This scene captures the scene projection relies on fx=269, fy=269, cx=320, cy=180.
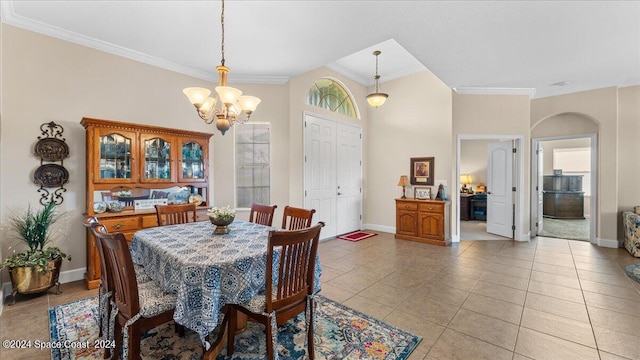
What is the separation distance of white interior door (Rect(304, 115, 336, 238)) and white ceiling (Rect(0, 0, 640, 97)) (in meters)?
1.21

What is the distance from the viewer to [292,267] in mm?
1789

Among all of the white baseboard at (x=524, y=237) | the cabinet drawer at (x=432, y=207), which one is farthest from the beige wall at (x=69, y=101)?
the white baseboard at (x=524, y=237)

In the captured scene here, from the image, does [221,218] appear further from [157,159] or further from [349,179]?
[349,179]

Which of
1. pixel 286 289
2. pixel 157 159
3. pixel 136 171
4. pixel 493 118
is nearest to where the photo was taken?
pixel 286 289

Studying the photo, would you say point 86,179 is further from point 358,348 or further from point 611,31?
point 611,31

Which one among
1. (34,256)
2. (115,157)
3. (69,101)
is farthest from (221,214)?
(69,101)

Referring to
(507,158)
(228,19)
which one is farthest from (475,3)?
(507,158)

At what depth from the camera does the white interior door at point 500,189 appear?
5523 millimetres

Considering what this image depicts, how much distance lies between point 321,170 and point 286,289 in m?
3.67

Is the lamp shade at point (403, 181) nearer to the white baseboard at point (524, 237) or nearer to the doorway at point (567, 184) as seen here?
the white baseboard at point (524, 237)

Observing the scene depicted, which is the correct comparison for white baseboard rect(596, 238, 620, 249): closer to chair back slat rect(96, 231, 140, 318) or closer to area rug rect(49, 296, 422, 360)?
area rug rect(49, 296, 422, 360)

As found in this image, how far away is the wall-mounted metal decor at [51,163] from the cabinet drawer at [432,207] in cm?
540

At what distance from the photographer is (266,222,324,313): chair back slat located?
165cm

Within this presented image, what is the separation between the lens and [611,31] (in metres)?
3.07
